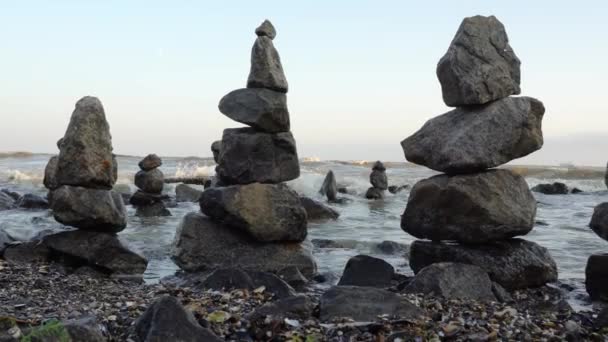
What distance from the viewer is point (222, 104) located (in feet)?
40.8

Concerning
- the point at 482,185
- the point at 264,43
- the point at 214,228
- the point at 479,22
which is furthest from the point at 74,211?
the point at 479,22

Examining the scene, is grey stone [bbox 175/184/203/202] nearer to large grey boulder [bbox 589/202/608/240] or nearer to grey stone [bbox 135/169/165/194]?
grey stone [bbox 135/169/165/194]

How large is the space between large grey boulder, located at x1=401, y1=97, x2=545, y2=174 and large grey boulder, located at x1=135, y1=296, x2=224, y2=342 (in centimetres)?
583

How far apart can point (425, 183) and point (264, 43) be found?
14.4 feet

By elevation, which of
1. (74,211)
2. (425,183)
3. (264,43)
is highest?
(264,43)

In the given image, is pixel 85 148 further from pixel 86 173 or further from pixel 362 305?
pixel 362 305

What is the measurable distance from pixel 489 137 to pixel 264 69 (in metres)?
4.68

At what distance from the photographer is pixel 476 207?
10250 mm

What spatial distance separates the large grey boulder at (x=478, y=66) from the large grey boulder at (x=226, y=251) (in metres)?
4.11

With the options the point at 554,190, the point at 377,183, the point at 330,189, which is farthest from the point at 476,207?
the point at 554,190

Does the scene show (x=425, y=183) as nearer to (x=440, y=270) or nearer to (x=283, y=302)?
(x=440, y=270)

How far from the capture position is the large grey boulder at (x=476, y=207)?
10.3 metres

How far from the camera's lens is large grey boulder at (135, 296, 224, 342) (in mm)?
5656

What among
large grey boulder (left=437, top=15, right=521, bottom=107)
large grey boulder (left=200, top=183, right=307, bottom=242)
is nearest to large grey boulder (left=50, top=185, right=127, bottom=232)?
large grey boulder (left=200, top=183, right=307, bottom=242)
